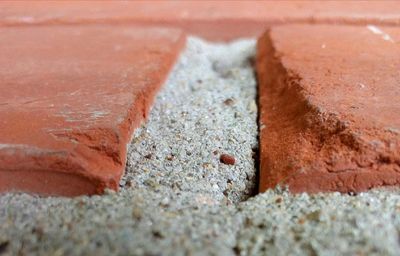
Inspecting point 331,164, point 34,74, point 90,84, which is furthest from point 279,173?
point 34,74

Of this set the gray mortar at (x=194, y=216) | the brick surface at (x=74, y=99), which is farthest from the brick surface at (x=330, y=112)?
the brick surface at (x=74, y=99)

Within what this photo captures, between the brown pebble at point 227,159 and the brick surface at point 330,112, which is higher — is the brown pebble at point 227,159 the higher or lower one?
the lower one

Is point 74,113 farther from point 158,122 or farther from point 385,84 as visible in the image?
point 385,84

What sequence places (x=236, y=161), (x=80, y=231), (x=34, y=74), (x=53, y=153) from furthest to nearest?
(x=34, y=74) → (x=236, y=161) → (x=53, y=153) → (x=80, y=231)

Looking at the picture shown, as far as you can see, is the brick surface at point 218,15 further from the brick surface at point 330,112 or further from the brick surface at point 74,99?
the brick surface at point 330,112

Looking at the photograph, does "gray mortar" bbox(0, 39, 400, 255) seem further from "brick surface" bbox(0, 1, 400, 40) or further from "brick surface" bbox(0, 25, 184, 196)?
"brick surface" bbox(0, 1, 400, 40)

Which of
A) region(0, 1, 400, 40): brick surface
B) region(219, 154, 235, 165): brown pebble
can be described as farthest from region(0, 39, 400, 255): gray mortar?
region(0, 1, 400, 40): brick surface

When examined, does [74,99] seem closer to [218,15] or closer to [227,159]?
[227,159]
